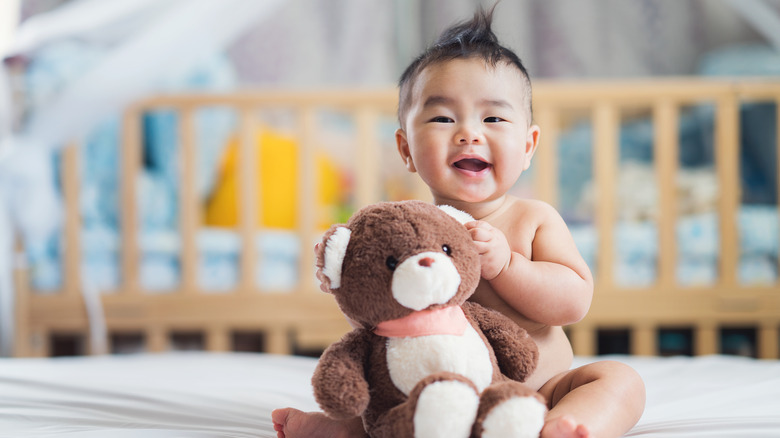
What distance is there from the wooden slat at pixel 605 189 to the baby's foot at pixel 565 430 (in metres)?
1.28

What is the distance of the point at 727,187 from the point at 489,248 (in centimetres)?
138

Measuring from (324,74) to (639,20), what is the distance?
4.04 feet

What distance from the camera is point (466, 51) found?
2.32 feet

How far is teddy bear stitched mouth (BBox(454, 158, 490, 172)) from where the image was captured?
28.0 inches

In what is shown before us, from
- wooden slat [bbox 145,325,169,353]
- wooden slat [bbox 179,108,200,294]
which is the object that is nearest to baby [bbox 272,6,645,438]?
wooden slat [bbox 179,108,200,294]

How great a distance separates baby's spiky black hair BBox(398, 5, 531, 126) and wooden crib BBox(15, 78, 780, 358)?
103cm

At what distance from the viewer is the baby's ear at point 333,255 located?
0.58 m

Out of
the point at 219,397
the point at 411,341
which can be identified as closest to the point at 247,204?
the point at 219,397

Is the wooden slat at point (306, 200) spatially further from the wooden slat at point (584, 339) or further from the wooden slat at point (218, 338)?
the wooden slat at point (584, 339)

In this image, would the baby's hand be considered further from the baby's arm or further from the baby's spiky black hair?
the baby's spiky black hair

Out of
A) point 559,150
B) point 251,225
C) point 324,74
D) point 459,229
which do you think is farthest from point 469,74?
point 324,74

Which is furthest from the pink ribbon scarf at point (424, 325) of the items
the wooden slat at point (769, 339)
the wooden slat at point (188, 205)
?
the wooden slat at point (769, 339)

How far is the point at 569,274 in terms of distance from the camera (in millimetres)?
686

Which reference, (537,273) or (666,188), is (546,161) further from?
(537,273)
